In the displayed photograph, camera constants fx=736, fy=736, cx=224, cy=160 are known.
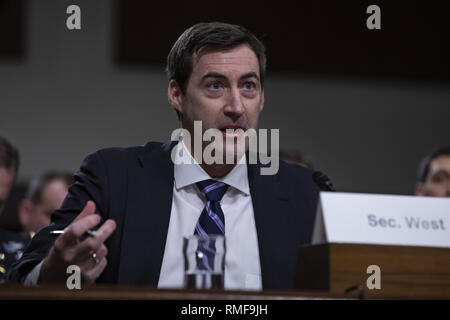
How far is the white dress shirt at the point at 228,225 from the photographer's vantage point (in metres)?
1.89

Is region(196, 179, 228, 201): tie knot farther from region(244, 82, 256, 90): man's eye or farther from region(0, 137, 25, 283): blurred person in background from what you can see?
region(0, 137, 25, 283): blurred person in background

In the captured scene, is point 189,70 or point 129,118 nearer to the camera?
point 189,70

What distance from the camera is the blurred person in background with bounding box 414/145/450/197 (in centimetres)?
343

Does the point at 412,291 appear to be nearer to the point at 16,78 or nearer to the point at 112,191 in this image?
the point at 112,191

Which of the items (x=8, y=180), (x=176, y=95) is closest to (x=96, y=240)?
(x=176, y=95)

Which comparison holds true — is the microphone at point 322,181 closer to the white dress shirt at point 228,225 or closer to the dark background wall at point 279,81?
the white dress shirt at point 228,225

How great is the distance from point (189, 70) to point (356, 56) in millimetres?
3702

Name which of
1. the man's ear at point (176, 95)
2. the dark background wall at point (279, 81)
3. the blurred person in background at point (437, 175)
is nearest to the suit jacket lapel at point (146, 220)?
the man's ear at point (176, 95)

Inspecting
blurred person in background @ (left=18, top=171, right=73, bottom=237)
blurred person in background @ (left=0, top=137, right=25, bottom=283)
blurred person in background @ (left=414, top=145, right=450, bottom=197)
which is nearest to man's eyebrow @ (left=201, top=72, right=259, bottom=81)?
blurred person in background @ (left=0, top=137, right=25, bottom=283)

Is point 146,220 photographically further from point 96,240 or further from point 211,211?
point 96,240

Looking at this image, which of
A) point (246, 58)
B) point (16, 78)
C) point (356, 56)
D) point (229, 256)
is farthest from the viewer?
point (356, 56)

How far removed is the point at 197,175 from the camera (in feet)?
6.74

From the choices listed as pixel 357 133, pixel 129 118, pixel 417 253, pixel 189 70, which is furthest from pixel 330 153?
pixel 417 253

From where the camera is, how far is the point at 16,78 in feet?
17.2
